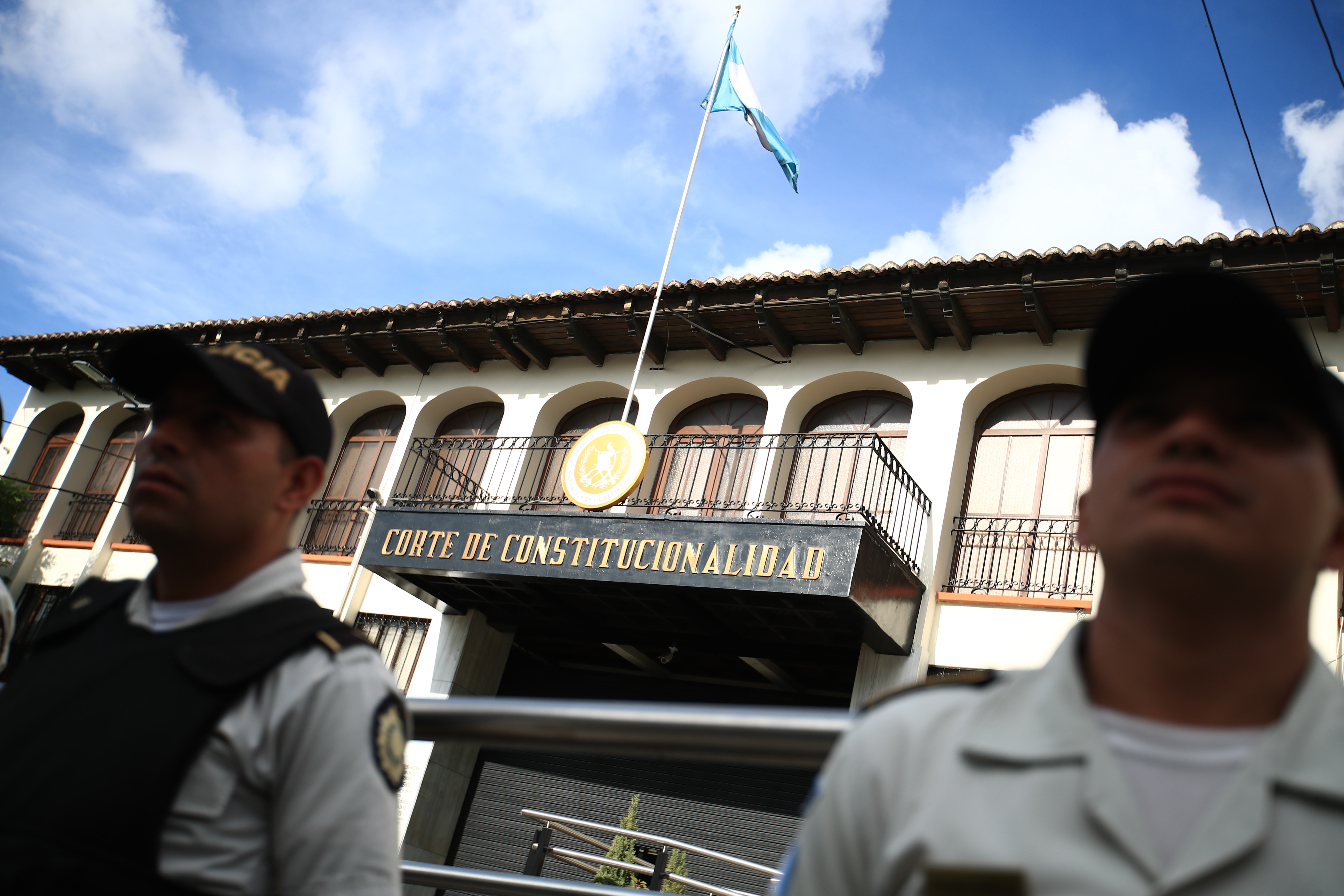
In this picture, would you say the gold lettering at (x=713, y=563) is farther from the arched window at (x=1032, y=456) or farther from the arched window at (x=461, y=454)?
the arched window at (x=461, y=454)

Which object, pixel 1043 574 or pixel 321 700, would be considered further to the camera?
pixel 1043 574

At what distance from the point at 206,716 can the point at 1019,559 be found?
11.6 meters

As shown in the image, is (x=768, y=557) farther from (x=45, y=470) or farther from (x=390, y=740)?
(x=45, y=470)

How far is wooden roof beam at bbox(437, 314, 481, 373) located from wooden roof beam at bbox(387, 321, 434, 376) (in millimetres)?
626

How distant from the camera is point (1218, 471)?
116cm

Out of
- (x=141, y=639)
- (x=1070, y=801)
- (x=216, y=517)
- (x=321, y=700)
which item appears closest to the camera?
(x=1070, y=801)

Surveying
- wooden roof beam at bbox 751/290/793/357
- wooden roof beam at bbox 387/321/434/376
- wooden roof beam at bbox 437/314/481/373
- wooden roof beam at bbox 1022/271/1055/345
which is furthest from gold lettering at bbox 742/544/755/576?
wooden roof beam at bbox 387/321/434/376

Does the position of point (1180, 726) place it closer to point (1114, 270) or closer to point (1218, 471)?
point (1218, 471)

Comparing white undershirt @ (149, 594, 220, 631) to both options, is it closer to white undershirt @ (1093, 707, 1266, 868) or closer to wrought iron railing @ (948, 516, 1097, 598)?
white undershirt @ (1093, 707, 1266, 868)

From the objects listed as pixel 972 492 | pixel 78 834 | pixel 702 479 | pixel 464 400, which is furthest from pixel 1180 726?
pixel 464 400

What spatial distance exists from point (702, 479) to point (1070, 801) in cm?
1317

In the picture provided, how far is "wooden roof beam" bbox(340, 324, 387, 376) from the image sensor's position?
1683cm

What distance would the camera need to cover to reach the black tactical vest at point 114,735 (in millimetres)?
1434

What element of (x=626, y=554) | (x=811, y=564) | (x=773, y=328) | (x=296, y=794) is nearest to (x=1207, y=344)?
(x=296, y=794)
